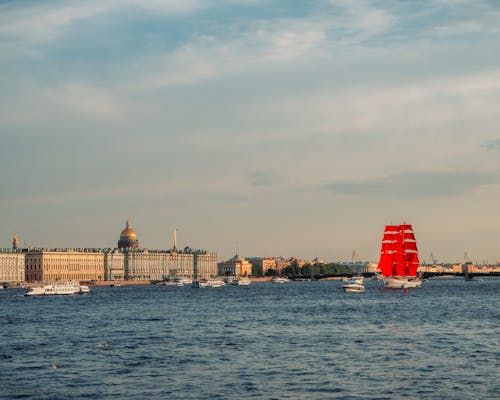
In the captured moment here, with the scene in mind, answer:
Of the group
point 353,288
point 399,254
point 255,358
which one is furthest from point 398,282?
point 255,358

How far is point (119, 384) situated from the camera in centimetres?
3006

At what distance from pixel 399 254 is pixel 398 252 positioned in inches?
19.0

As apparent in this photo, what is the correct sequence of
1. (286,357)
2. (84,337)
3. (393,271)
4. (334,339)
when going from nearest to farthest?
(286,357), (334,339), (84,337), (393,271)

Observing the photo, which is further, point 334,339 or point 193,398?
point 334,339

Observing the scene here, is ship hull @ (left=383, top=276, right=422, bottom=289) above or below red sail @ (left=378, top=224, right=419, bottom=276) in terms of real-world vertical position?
below

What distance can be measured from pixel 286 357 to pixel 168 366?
501 centimetres

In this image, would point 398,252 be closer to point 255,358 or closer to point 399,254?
point 399,254

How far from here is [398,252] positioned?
477ft

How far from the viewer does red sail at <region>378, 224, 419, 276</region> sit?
144875 mm

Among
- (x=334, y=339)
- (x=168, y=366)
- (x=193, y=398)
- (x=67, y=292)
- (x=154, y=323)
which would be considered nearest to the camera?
(x=193, y=398)

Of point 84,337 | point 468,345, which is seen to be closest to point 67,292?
point 84,337

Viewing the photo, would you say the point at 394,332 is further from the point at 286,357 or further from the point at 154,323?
the point at 154,323

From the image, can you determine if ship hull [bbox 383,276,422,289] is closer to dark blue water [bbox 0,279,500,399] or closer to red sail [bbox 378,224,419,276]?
red sail [bbox 378,224,419,276]

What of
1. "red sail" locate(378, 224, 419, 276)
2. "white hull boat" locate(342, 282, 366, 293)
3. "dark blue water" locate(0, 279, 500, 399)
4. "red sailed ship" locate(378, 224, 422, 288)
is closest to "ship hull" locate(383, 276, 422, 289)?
"red sailed ship" locate(378, 224, 422, 288)
